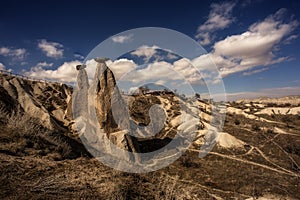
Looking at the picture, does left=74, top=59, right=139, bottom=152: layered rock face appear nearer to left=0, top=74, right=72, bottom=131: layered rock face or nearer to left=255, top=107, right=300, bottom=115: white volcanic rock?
left=0, top=74, right=72, bottom=131: layered rock face

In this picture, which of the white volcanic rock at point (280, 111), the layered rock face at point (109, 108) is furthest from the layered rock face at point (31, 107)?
the white volcanic rock at point (280, 111)

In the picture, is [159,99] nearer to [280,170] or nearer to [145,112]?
[145,112]


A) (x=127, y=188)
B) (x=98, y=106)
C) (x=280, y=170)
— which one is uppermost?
(x=98, y=106)

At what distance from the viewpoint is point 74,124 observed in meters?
20.0

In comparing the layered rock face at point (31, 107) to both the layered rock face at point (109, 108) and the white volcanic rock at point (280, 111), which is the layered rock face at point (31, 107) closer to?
the layered rock face at point (109, 108)

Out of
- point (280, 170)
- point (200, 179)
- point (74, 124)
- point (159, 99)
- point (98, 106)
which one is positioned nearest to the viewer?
point (200, 179)

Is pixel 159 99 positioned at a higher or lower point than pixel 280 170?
higher

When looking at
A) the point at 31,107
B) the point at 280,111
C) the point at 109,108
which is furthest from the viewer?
the point at 280,111

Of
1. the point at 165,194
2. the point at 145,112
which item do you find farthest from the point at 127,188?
the point at 145,112

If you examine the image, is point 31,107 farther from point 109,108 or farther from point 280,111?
point 280,111

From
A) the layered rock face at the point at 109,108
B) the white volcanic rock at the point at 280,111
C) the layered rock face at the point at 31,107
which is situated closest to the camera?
the layered rock face at the point at 109,108

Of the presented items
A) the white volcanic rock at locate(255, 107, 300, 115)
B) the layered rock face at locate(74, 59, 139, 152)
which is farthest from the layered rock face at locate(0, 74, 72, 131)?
the white volcanic rock at locate(255, 107, 300, 115)

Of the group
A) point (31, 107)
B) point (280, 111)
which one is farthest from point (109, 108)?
point (280, 111)

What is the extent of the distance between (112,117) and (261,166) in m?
11.8
